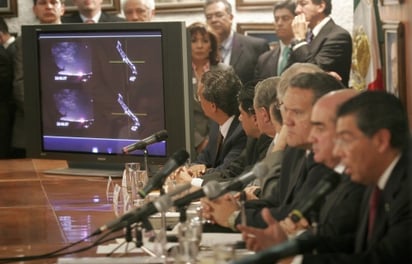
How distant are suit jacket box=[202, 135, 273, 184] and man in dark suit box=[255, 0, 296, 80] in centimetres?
305

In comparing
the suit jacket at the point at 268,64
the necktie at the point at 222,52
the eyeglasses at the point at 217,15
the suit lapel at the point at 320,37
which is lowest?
the suit jacket at the point at 268,64

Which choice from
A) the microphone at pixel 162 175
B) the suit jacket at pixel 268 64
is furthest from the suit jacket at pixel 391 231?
the suit jacket at pixel 268 64

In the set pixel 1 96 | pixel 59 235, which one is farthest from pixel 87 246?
pixel 1 96

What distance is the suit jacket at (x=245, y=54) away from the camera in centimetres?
1010

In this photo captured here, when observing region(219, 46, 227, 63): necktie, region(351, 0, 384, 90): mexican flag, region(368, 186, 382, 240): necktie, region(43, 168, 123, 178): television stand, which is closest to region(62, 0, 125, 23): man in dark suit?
region(219, 46, 227, 63): necktie

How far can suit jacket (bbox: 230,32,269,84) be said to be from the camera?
10.1m

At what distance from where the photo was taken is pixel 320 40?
28.2 feet

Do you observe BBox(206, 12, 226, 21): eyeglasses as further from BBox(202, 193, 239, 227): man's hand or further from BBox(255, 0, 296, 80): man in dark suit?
BBox(202, 193, 239, 227): man's hand

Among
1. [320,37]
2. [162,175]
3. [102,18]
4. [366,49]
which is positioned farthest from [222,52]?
[162,175]

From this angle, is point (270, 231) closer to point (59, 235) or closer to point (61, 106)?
point (59, 235)

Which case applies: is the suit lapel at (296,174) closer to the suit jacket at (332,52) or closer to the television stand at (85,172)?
the television stand at (85,172)

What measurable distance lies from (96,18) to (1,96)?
1076 millimetres

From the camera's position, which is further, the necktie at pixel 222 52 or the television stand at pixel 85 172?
the necktie at pixel 222 52

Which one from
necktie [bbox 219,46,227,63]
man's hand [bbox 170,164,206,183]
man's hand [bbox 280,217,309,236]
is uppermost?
necktie [bbox 219,46,227,63]
